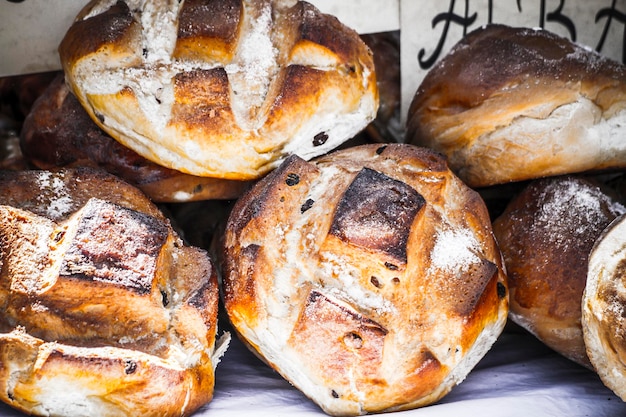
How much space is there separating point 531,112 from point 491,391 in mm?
871

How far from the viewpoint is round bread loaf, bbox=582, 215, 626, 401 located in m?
1.55

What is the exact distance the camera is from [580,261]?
6.20ft

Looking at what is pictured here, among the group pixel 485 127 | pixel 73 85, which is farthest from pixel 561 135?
pixel 73 85

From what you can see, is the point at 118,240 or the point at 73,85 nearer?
the point at 118,240

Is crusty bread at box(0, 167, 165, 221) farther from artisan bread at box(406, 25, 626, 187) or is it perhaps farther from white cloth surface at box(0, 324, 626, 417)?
artisan bread at box(406, 25, 626, 187)

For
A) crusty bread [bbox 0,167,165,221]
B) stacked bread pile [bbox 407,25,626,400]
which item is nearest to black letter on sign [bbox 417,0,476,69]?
stacked bread pile [bbox 407,25,626,400]

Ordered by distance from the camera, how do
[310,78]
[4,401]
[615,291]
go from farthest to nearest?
[310,78], [615,291], [4,401]

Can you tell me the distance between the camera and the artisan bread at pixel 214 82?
1824 mm

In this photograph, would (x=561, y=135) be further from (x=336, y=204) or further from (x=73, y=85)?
(x=73, y=85)

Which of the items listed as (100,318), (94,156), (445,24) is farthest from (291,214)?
(445,24)

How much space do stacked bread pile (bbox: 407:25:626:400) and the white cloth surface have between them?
0.10 metres

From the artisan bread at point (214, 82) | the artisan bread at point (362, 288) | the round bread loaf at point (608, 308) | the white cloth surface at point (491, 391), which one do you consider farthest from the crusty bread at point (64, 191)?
the round bread loaf at point (608, 308)

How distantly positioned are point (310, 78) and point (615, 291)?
103 cm

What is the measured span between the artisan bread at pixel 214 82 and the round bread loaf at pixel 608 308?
838 mm
